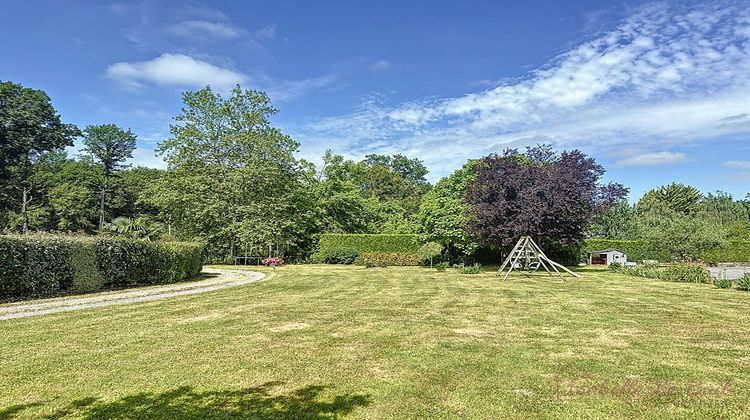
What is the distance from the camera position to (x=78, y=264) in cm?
1233

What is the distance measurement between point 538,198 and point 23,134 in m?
47.3

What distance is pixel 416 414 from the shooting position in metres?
3.88

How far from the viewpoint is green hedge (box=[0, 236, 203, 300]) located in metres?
10.6

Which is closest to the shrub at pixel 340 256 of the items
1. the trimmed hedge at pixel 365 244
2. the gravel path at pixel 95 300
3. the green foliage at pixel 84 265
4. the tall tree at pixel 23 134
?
the trimmed hedge at pixel 365 244

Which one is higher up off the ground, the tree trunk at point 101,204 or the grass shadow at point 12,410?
the tree trunk at point 101,204

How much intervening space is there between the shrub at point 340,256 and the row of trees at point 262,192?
3.53 meters

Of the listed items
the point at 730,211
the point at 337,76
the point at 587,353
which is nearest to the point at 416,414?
the point at 587,353

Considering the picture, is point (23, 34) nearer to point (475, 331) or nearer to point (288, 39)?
point (288, 39)

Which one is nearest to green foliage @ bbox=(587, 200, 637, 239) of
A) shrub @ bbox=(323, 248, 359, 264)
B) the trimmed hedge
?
the trimmed hedge

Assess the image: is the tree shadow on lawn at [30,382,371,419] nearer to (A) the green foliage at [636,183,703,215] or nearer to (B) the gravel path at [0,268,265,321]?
(B) the gravel path at [0,268,265,321]

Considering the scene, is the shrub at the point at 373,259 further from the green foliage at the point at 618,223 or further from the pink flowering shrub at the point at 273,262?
the green foliage at the point at 618,223

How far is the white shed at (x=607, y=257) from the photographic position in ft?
112

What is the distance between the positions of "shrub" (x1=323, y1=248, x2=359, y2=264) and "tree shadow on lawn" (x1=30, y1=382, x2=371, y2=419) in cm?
2509

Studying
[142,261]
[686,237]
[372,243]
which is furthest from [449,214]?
[142,261]
